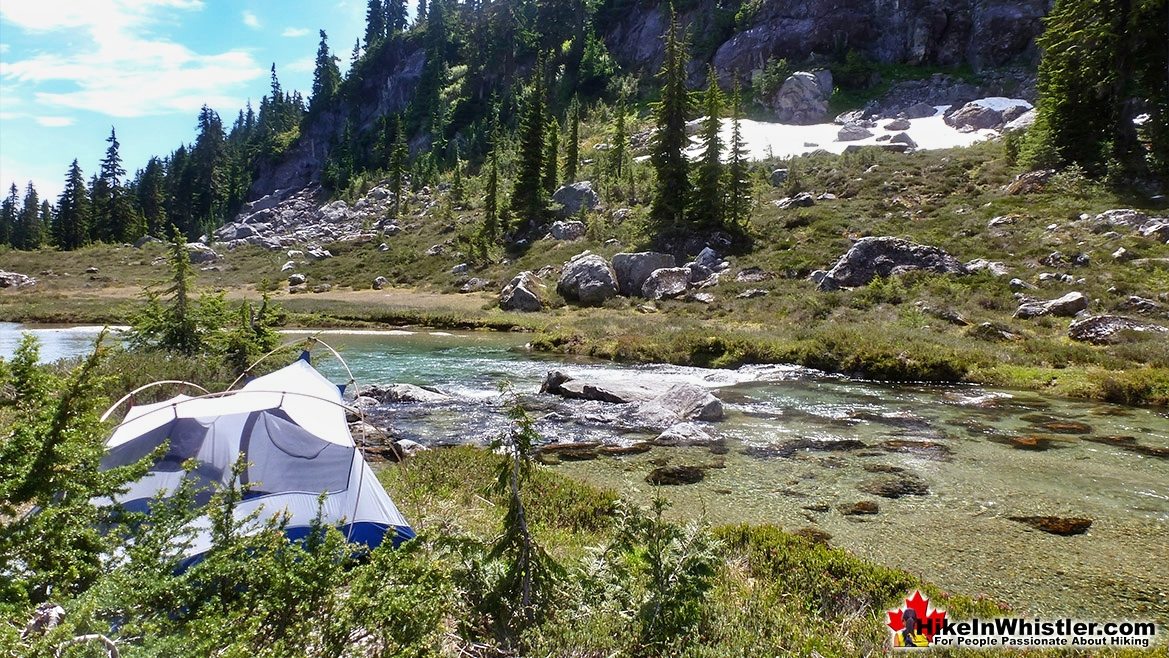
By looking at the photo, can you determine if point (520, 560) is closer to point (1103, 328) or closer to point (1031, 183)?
point (1103, 328)

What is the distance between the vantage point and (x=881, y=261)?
31.9 metres

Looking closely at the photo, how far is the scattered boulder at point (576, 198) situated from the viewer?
5792cm

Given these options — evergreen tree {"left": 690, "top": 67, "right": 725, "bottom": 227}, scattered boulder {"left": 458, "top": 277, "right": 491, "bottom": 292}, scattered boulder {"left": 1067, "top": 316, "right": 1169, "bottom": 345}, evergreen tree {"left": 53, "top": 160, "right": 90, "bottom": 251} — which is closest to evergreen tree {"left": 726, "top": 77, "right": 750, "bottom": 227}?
evergreen tree {"left": 690, "top": 67, "right": 725, "bottom": 227}

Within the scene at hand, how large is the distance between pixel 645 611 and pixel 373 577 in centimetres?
212

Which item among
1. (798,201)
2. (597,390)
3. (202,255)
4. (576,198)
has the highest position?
(576,198)

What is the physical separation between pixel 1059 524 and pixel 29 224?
133 m

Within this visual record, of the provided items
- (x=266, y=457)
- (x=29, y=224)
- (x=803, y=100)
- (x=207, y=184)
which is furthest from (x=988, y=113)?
(x=29, y=224)

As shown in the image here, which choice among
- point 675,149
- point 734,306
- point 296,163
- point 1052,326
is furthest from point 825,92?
point 296,163

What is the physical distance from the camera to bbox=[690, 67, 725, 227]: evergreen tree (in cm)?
4347

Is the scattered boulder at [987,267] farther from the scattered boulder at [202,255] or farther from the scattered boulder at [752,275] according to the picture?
the scattered boulder at [202,255]

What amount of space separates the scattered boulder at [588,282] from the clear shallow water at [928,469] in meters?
17.8

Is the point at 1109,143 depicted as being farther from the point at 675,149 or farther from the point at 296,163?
the point at 296,163

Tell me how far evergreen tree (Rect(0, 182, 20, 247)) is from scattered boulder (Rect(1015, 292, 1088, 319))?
135 m

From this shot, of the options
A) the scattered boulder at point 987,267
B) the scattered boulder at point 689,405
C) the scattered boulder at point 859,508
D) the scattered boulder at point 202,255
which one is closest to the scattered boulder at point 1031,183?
the scattered boulder at point 987,267
